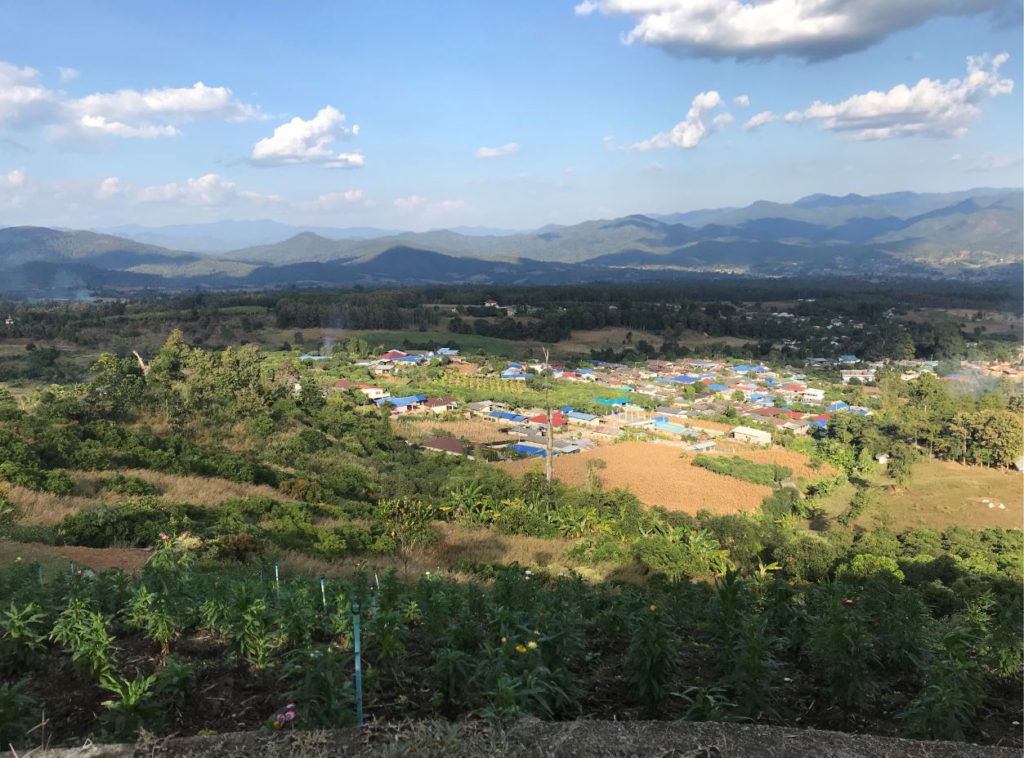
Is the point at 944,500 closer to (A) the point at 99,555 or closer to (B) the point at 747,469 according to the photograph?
(B) the point at 747,469

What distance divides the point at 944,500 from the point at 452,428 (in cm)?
1925

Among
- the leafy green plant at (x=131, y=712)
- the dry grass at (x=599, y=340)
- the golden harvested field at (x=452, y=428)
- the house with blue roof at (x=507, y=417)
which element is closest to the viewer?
the leafy green plant at (x=131, y=712)

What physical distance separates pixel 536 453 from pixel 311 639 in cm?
2270

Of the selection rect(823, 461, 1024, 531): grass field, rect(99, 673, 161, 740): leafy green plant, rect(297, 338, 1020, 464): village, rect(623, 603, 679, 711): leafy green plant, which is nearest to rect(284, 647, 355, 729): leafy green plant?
rect(99, 673, 161, 740): leafy green plant

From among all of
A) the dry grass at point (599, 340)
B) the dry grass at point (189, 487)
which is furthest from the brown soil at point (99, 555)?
the dry grass at point (599, 340)

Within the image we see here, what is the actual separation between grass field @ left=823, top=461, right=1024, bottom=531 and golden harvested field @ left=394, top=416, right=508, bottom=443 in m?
14.0

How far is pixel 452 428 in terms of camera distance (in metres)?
30.7

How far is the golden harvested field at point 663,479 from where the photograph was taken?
19.2 metres

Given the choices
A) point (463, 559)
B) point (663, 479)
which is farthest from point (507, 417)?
point (463, 559)

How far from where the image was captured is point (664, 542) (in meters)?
12.2

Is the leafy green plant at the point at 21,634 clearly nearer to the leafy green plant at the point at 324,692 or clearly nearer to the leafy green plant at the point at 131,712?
the leafy green plant at the point at 131,712

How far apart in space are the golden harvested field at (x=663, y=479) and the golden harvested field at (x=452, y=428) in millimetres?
5036

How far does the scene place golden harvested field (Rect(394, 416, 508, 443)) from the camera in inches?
1080

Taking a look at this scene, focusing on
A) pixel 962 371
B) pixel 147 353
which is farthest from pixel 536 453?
pixel 962 371
